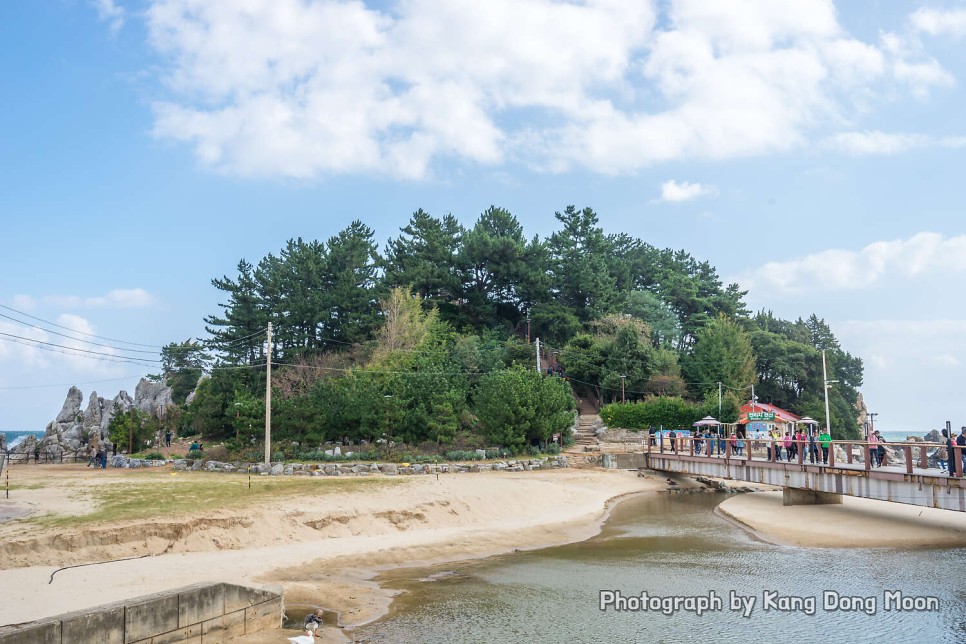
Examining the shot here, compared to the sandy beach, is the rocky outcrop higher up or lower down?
higher up

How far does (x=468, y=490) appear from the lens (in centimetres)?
2819

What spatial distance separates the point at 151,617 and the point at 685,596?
37.0 ft

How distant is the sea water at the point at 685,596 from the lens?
13289 mm

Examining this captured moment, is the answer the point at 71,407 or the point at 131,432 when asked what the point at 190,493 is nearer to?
the point at 131,432

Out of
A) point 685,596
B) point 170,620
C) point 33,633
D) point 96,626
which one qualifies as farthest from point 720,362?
point 33,633

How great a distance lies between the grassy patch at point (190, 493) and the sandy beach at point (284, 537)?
20cm

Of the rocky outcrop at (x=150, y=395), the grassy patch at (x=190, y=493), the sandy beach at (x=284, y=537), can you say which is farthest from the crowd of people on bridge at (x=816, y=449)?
the rocky outcrop at (x=150, y=395)

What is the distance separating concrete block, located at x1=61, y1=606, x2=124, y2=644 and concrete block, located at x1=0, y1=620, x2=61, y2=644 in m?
0.10

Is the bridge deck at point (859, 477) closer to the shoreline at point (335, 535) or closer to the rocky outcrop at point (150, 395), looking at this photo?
the shoreline at point (335, 535)

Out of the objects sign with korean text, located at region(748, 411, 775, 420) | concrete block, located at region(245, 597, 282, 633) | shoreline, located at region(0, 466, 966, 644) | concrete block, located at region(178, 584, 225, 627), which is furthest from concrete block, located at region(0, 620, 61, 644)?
sign with korean text, located at region(748, 411, 775, 420)

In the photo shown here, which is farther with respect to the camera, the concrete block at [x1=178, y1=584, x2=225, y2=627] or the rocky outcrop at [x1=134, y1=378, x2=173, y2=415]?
the rocky outcrop at [x1=134, y1=378, x2=173, y2=415]

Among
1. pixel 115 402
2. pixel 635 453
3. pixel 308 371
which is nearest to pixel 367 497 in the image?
pixel 635 453

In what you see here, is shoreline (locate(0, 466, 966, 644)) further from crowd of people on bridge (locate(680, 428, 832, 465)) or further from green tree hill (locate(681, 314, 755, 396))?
green tree hill (locate(681, 314, 755, 396))

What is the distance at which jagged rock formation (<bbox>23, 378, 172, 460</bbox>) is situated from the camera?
5681cm
